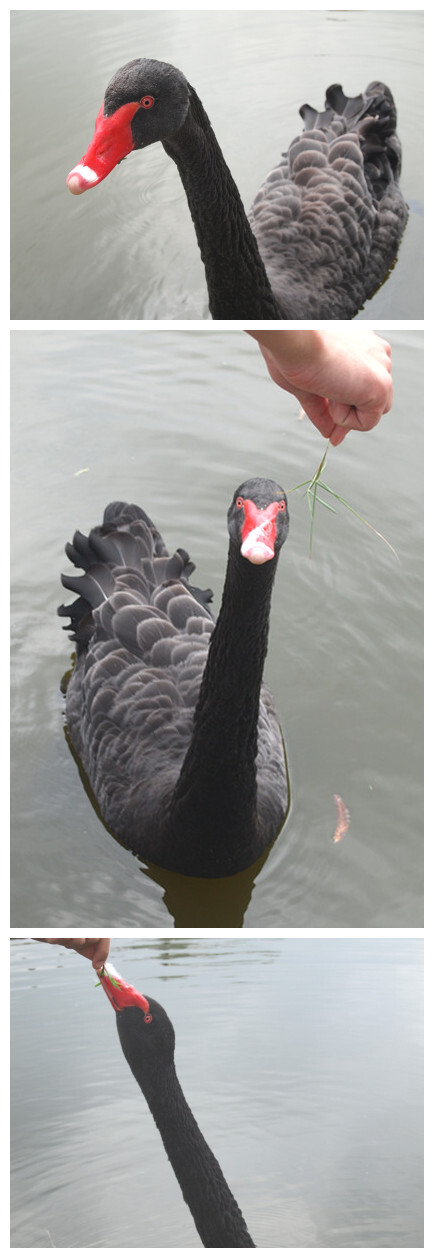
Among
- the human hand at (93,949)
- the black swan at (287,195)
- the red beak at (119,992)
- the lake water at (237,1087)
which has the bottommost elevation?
the lake water at (237,1087)

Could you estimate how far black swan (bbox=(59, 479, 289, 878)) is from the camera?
1.92 meters

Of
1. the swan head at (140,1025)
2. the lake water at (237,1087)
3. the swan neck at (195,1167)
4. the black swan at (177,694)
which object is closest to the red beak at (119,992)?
the swan head at (140,1025)

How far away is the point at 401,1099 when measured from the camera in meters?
2.63

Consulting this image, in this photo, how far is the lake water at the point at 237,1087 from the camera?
2.44 m

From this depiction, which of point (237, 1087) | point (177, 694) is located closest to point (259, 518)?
point (177, 694)

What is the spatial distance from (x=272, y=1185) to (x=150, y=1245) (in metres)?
0.32

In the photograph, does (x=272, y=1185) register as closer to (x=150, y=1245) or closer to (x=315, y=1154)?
(x=315, y=1154)

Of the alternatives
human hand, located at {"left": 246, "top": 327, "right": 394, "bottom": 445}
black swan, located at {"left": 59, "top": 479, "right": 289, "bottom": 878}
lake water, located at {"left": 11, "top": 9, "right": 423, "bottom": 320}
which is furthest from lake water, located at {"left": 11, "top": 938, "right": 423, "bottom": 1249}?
lake water, located at {"left": 11, "top": 9, "right": 423, "bottom": 320}

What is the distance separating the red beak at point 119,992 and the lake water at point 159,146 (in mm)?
1924

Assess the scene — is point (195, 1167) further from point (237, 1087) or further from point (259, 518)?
point (259, 518)

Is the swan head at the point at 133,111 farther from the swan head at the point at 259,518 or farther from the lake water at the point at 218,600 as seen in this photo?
the lake water at the point at 218,600

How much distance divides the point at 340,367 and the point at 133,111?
1.80 ft

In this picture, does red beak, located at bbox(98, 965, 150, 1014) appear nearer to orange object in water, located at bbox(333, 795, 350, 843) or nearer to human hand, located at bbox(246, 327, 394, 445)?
orange object in water, located at bbox(333, 795, 350, 843)

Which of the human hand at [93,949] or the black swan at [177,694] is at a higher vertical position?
the black swan at [177,694]
